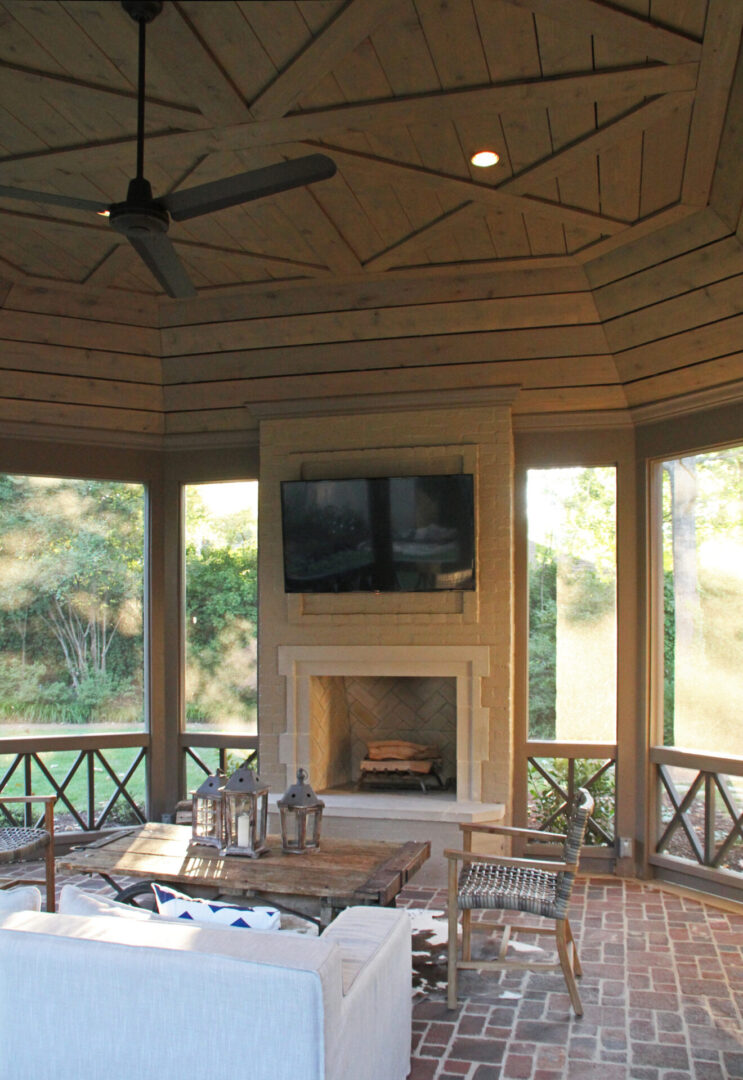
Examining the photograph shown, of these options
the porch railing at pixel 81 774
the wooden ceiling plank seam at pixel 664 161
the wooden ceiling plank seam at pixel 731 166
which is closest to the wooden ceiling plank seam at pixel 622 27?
the wooden ceiling plank seam at pixel 731 166

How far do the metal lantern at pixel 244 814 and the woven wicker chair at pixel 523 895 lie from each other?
2.70ft

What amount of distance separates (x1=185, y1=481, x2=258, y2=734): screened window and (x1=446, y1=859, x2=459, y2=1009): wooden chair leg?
2.54 meters

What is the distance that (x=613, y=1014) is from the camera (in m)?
3.65

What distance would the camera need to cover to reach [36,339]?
18.4 feet

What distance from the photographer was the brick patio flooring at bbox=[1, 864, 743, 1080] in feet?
10.6

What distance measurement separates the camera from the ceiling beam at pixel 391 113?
3.33m

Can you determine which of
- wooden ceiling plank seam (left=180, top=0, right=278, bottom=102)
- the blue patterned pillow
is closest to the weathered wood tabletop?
the blue patterned pillow

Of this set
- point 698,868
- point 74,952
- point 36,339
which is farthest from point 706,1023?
point 36,339

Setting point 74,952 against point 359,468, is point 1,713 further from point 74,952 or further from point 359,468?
point 74,952

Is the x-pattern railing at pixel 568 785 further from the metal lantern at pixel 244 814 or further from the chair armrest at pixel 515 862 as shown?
the metal lantern at pixel 244 814

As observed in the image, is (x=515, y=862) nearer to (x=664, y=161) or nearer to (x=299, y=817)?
(x=299, y=817)

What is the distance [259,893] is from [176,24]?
3088 millimetres

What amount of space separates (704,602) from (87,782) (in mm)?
3950

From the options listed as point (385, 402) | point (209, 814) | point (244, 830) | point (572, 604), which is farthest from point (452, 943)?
point (385, 402)
